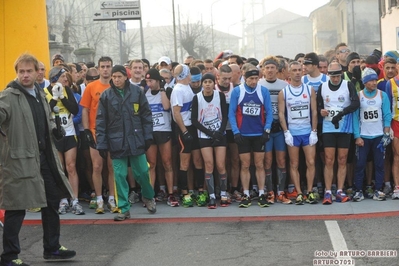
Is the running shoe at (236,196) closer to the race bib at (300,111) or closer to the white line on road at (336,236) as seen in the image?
the race bib at (300,111)

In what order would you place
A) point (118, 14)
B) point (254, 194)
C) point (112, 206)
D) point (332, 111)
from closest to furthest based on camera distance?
point (112, 206) < point (332, 111) < point (254, 194) < point (118, 14)

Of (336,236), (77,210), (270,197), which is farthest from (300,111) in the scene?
(77,210)

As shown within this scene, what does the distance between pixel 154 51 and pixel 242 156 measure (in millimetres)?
124021

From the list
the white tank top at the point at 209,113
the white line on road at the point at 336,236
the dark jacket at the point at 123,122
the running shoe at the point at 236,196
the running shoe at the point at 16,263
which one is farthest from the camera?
the running shoe at the point at 236,196

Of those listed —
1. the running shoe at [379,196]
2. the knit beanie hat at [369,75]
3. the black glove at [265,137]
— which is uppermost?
the knit beanie hat at [369,75]

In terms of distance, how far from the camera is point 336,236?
339 inches

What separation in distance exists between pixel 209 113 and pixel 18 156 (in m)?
4.25

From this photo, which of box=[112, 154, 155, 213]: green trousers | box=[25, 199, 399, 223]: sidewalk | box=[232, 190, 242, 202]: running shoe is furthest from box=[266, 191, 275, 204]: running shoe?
box=[112, 154, 155, 213]: green trousers

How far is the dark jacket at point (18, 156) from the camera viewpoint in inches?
293

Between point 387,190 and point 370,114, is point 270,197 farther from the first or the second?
point 370,114

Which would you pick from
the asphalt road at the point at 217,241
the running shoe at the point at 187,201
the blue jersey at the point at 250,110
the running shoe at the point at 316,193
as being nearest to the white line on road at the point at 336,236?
the asphalt road at the point at 217,241

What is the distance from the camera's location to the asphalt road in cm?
775

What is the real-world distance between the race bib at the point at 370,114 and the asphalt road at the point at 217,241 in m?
2.10

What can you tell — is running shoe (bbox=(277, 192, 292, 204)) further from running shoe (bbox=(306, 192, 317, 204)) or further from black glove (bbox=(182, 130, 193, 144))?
black glove (bbox=(182, 130, 193, 144))
